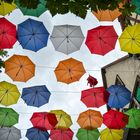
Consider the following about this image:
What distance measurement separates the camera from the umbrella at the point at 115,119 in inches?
521

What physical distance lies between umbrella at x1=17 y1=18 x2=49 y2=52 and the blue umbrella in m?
3.67

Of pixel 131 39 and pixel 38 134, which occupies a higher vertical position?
pixel 131 39

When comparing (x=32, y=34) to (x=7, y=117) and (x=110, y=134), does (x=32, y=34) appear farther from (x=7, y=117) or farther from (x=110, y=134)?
(x=110, y=134)

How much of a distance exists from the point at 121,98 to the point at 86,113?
172cm

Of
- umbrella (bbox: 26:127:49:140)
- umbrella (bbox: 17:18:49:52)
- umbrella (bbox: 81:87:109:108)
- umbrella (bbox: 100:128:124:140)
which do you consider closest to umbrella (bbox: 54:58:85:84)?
umbrella (bbox: 81:87:109:108)

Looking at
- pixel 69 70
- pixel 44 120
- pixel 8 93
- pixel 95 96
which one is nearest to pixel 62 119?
pixel 44 120

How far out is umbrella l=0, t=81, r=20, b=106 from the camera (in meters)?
12.5

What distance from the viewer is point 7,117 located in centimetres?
1323

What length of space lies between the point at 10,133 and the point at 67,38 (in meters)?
5.55

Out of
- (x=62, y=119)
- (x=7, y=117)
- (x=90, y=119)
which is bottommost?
(x=90, y=119)

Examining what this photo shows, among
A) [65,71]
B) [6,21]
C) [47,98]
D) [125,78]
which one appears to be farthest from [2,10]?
[125,78]

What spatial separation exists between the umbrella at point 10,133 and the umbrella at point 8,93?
200 cm

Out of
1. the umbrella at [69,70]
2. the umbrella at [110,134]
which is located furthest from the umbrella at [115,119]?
the umbrella at [69,70]

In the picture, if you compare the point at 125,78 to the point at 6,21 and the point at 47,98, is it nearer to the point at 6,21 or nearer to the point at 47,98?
the point at 47,98
